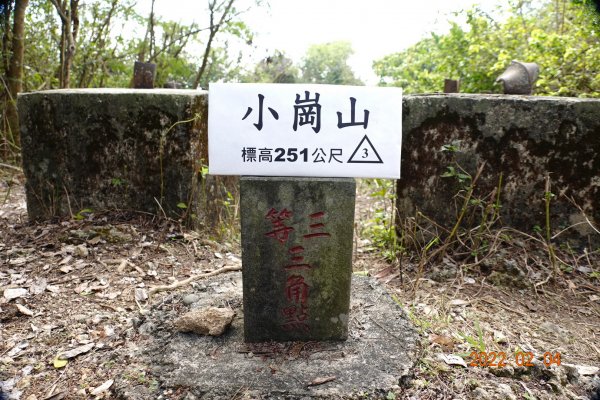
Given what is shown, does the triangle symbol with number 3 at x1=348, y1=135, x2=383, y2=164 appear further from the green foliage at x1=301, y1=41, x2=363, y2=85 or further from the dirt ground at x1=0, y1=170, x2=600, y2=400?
the green foliage at x1=301, y1=41, x2=363, y2=85

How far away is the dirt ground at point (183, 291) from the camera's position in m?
1.92

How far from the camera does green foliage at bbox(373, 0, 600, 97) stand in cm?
454

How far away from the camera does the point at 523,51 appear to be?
231 inches

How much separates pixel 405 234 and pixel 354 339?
1.24 meters

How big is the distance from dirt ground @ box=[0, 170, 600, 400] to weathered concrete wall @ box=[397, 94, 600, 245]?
31 centimetres

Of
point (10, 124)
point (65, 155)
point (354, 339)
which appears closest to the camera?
point (354, 339)

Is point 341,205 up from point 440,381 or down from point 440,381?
up

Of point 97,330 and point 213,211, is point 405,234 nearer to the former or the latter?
point 213,211

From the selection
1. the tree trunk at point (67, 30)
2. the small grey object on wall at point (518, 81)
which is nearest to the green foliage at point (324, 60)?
the tree trunk at point (67, 30)

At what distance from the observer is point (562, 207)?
296cm

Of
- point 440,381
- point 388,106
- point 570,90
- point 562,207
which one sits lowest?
point 440,381

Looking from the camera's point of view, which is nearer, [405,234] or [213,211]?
[405,234]

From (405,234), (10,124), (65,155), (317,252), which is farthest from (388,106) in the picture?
(10,124)
